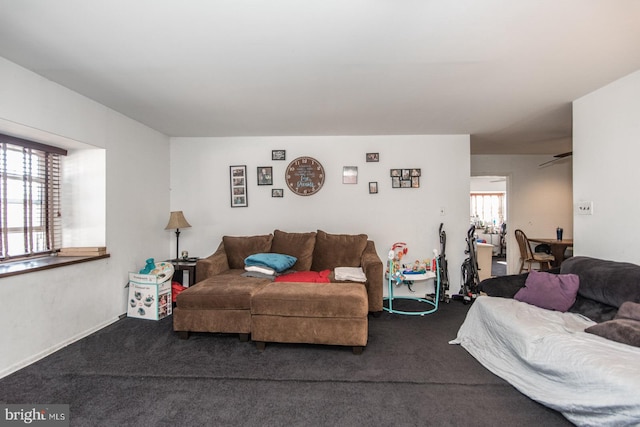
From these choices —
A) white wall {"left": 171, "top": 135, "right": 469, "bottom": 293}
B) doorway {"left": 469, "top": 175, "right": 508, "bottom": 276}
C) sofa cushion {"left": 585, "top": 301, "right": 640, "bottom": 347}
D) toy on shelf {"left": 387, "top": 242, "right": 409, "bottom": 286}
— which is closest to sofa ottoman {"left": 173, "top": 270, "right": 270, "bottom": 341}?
white wall {"left": 171, "top": 135, "right": 469, "bottom": 293}

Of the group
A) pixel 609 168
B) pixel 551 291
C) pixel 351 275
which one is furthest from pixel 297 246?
pixel 609 168

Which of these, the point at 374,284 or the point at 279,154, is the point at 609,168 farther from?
the point at 279,154

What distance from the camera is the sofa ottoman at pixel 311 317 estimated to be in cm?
229

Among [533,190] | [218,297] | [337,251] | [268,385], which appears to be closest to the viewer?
[268,385]

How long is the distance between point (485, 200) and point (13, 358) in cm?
997

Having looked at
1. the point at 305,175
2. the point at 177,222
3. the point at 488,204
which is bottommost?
the point at 177,222

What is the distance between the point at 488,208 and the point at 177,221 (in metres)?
8.65

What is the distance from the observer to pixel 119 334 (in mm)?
2635

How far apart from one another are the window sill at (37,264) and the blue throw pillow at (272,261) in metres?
1.50

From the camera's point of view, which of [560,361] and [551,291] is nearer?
[560,361]

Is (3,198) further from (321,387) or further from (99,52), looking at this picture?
(321,387)

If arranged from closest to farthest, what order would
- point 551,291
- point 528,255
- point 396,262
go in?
point 551,291 → point 396,262 → point 528,255

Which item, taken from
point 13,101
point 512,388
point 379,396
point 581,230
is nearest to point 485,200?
point 581,230

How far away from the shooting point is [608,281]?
203 centimetres
